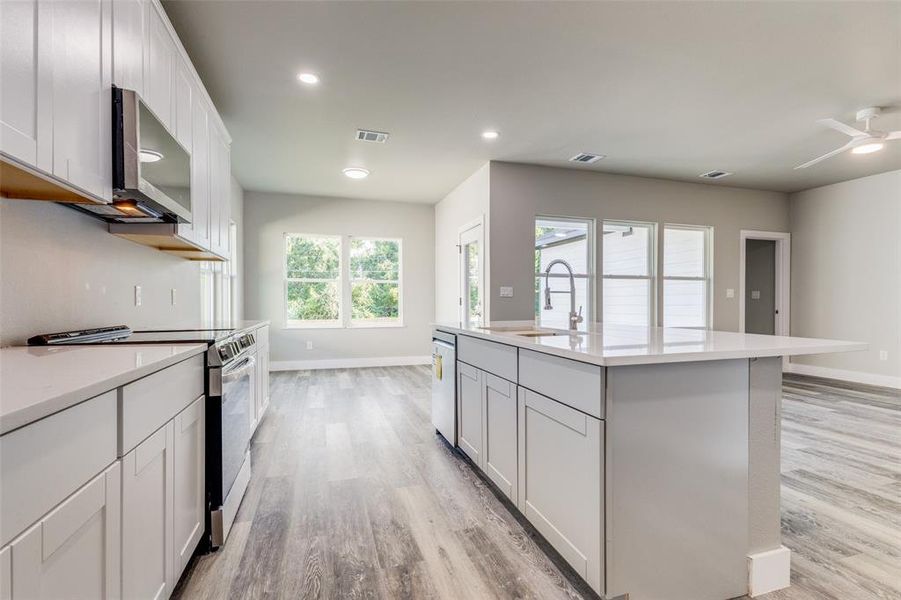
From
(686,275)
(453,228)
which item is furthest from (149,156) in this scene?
(686,275)

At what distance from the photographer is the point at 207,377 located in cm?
182

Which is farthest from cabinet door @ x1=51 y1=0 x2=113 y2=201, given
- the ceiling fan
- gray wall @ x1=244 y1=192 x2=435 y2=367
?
gray wall @ x1=244 y1=192 x2=435 y2=367

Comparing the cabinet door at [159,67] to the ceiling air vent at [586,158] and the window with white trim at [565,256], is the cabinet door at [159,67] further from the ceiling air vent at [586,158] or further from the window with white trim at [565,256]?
the window with white trim at [565,256]

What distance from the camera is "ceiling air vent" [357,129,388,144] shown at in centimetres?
397

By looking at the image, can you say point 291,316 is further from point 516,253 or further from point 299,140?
point 516,253

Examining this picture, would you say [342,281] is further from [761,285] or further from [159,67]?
[761,285]

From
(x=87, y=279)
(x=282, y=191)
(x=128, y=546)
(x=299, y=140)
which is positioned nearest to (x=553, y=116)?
(x=299, y=140)

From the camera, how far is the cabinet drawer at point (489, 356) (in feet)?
6.93

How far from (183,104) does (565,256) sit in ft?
14.4

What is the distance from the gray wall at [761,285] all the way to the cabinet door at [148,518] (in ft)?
25.5

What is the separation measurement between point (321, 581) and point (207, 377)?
96 cm

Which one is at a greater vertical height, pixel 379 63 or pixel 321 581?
pixel 379 63

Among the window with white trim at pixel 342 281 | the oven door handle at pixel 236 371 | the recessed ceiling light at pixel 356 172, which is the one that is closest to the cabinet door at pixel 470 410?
the oven door handle at pixel 236 371

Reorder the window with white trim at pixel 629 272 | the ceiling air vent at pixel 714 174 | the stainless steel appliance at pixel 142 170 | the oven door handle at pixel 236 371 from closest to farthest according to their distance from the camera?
1. the stainless steel appliance at pixel 142 170
2. the oven door handle at pixel 236 371
3. the ceiling air vent at pixel 714 174
4. the window with white trim at pixel 629 272
